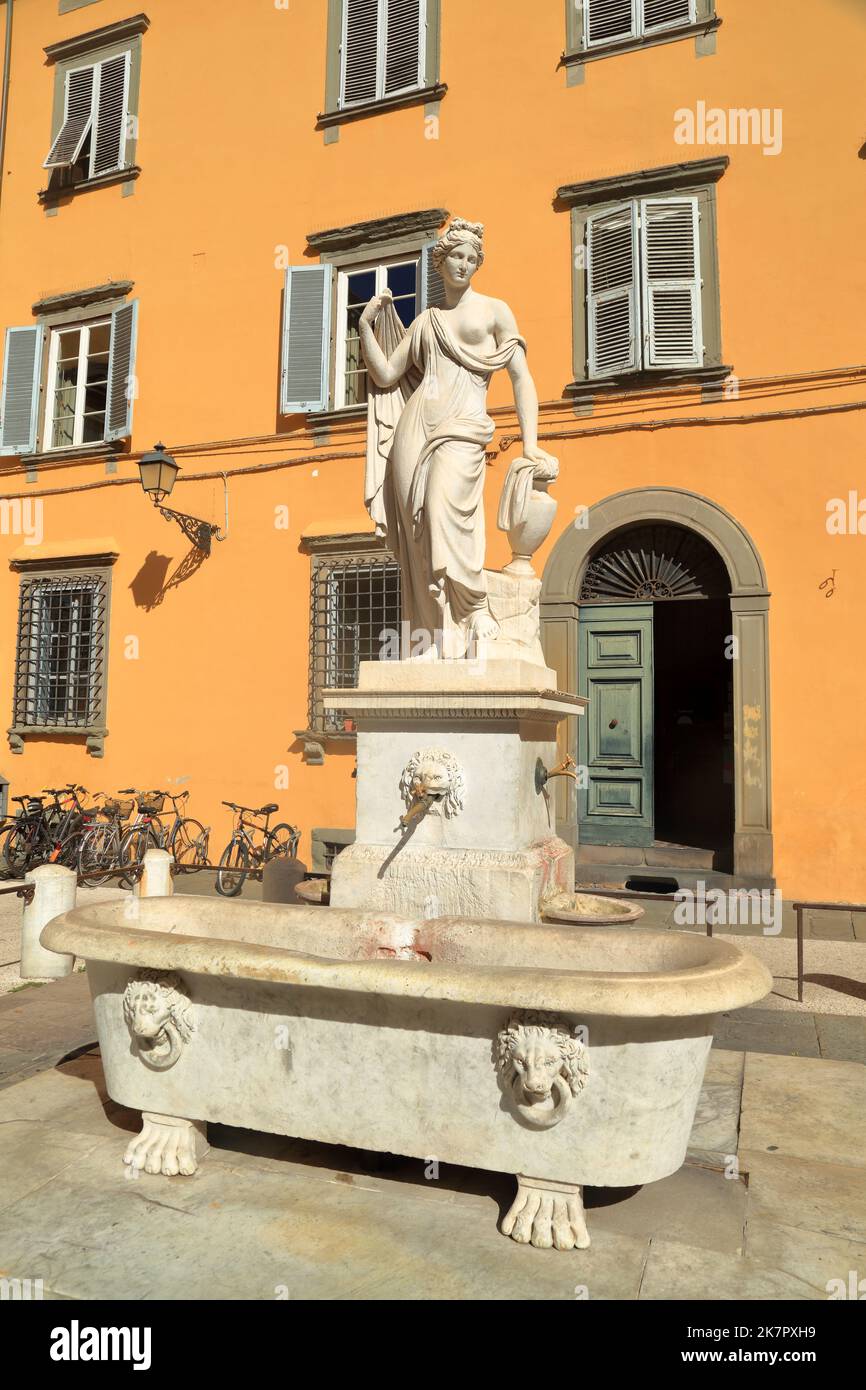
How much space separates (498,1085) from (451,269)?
127 inches

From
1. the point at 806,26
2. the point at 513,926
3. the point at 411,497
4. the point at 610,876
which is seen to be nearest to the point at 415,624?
the point at 411,497

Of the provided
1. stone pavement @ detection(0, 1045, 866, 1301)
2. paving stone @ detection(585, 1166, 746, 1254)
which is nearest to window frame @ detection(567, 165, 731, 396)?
stone pavement @ detection(0, 1045, 866, 1301)

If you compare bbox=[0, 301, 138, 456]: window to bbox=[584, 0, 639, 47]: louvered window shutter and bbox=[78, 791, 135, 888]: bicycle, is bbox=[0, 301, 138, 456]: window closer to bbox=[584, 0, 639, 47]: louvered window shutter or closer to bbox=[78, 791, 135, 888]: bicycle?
bbox=[78, 791, 135, 888]: bicycle

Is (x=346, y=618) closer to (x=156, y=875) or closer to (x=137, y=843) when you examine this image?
(x=137, y=843)

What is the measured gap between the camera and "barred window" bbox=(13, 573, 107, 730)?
34.0 feet

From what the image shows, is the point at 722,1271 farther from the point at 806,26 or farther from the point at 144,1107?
the point at 806,26

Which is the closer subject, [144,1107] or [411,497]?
[144,1107]

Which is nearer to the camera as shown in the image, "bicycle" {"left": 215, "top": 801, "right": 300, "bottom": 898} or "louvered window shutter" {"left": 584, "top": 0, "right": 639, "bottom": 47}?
"louvered window shutter" {"left": 584, "top": 0, "right": 639, "bottom": 47}

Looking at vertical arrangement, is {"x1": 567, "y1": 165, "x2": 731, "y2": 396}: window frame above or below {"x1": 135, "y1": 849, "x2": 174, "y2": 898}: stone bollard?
above

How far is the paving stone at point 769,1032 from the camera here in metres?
3.91

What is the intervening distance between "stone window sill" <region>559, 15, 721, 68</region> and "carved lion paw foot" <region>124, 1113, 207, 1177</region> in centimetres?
983

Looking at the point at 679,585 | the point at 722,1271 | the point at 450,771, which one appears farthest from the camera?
the point at 679,585

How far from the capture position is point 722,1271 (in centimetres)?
209
